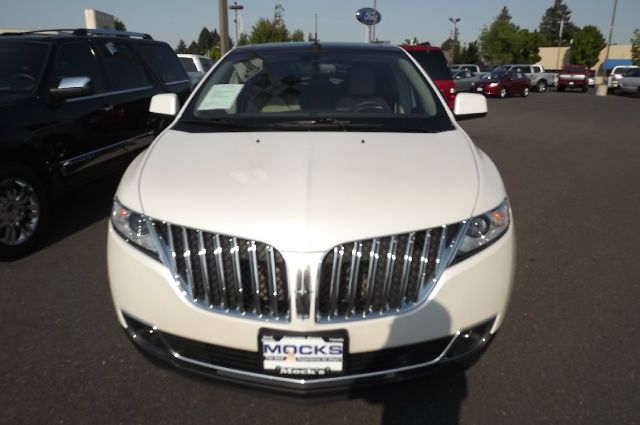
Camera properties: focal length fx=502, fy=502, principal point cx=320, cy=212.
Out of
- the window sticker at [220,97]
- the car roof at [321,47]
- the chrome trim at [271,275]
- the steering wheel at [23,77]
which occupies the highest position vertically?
the car roof at [321,47]

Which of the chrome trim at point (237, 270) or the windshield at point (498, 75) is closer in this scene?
the chrome trim at point (237, 270)

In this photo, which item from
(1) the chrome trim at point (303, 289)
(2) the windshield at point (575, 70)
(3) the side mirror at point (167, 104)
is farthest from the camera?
(2) the windshield at point (575, 70)

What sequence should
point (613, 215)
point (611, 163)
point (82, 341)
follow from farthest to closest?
point (611, 163) → point (613, 215) → point (82, 341)

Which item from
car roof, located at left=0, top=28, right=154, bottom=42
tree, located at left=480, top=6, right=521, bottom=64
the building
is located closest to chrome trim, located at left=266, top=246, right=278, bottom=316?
car roof, located at left=0, top=28, right=154, bottom=42

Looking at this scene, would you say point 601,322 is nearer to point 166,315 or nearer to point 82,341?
point 166,315

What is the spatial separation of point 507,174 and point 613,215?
2.05 metres

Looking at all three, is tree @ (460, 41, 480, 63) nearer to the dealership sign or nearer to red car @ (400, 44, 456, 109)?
the dealership sign

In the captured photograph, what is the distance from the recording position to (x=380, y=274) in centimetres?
188

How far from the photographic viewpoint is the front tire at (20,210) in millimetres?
3891

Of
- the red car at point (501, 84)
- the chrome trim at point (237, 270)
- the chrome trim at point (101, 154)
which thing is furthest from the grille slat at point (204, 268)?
the red car at point (501, 84)

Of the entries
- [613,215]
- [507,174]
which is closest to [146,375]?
[613,215]

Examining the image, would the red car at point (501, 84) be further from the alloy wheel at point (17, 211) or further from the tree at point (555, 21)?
the tree at point (555, 21)

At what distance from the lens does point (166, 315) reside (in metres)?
1.96

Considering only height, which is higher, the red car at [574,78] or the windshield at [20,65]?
the windshield at [20,65]
